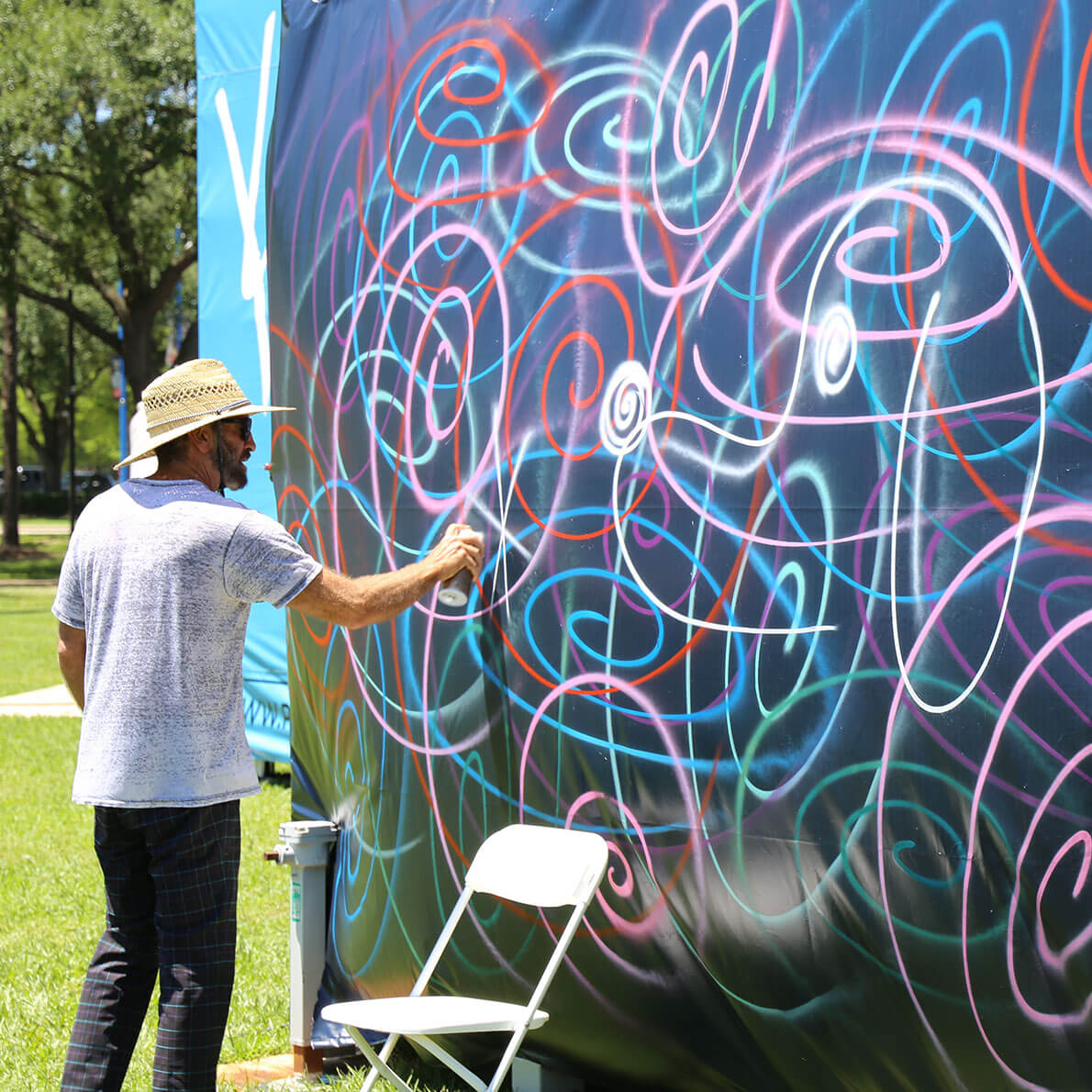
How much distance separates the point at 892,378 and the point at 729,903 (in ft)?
3.81

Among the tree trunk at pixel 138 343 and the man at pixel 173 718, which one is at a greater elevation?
the tree trunk at pixel 138 343

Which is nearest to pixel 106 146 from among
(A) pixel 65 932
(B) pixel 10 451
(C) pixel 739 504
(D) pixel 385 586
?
(B) pixel 10 451

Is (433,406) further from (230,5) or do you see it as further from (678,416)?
(230,5)

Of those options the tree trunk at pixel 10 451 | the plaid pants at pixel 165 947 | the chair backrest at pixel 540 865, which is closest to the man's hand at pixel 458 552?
the chair backrest at pixel 540 865

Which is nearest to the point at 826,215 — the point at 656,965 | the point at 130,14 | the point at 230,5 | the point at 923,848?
the point at 923,848

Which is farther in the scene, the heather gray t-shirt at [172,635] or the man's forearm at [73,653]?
the man's forearm at [73,653]

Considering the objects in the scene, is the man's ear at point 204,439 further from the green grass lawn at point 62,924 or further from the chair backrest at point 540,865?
the green grass lawn at point 62,924

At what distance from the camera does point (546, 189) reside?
3281 millimetres

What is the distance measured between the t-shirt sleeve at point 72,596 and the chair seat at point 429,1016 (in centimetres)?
108

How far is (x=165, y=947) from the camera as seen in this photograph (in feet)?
9.93

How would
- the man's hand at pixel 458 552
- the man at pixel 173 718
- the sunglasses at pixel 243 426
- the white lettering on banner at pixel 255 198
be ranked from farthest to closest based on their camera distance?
the white lettering on banner at pixel 255 198 → the man's hand at pixel 458 552 → the sunglasses at pixel 243 426 → the man at pixel 173 718

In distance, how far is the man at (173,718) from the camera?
3.01m

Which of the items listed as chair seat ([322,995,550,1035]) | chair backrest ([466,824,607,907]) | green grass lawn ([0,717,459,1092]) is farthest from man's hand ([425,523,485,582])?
green grass lawn ([0,717,459,1092])

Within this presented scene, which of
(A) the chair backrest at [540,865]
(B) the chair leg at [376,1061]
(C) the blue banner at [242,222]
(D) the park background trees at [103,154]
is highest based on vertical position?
(D) the park background trees at [103,154]
